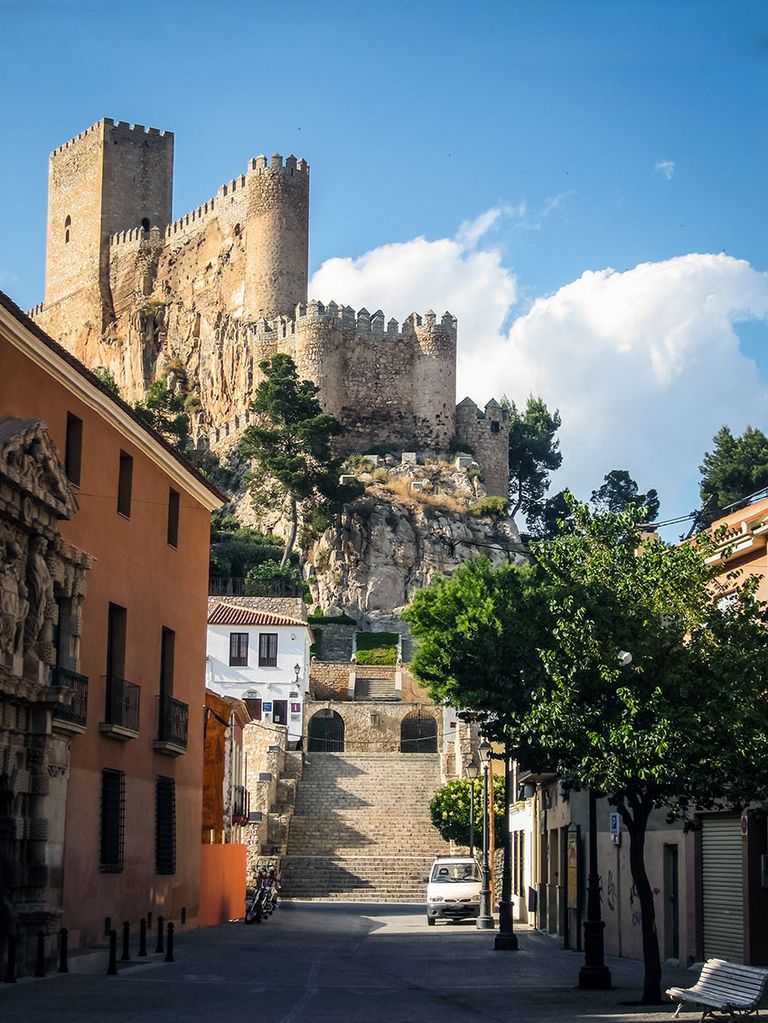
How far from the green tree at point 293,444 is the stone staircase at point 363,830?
67.3ft

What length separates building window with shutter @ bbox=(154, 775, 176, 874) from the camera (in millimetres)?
27969

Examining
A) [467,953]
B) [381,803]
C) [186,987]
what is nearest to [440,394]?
[381,803]

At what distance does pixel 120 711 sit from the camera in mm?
24875

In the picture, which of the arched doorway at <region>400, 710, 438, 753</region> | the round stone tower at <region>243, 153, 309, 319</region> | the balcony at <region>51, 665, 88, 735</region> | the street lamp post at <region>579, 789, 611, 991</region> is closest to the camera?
the street lamp post at <region>579, 789, 611, 991</region>

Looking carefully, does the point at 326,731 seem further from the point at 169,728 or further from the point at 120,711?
the point at 120,711

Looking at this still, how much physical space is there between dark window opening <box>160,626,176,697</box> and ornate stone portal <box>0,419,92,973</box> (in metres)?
6.01

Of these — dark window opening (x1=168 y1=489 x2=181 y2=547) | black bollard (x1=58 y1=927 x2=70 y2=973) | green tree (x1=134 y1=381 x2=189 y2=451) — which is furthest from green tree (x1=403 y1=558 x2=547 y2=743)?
green tree (x1=134 y1=381 x2=189 y2=451)

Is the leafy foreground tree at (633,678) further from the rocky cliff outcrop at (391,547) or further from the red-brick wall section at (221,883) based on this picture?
the rocky cliff outcrop at (391,547)

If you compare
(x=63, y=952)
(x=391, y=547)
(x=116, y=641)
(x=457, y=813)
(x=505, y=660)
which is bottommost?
(x=63, y=952)

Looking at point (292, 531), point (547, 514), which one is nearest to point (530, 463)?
point (547, 514)

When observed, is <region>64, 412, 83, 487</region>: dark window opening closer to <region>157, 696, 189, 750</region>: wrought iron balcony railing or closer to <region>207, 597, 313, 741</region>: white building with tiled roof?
<region>157, 696, 189, 750</region>: wrought iron balcony railing

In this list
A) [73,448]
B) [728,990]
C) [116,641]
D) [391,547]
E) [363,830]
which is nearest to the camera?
[728,990]

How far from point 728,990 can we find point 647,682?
497 centimetres

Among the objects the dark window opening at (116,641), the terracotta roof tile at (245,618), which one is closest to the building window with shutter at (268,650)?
the terracotta roof tile at (245,618)
